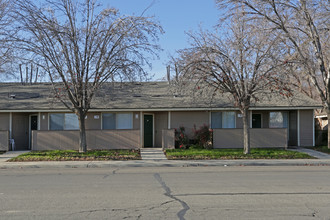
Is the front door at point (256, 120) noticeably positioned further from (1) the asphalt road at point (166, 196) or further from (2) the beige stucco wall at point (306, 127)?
(1) the asphalt road at point (166, 196)

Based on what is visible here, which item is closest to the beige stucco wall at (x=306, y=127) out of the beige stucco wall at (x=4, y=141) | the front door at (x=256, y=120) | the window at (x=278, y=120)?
the window at (x=278, y=120)

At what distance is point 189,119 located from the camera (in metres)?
21.8

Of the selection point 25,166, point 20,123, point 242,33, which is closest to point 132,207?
point 25,166

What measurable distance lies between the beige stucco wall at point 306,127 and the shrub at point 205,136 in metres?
5.96

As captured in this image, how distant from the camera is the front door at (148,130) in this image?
21891 millimetres

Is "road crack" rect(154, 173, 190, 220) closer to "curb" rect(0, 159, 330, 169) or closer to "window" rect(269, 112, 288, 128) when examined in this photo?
"curb" rect(0, 159, 330, 169)

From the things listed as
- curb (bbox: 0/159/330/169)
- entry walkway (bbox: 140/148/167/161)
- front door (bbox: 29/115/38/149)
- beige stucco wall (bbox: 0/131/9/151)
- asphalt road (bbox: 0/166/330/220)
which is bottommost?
curb (bbox: 0/159/330/169)

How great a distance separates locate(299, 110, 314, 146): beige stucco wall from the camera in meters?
21.6

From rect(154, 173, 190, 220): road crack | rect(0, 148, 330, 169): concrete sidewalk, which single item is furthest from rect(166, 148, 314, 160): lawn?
rect(154, 173, 190, 220): road crack

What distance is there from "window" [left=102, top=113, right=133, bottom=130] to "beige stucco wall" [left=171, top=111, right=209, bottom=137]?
2.73 metres

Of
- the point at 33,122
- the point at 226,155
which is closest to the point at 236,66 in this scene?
the point at 226,155

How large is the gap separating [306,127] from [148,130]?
10.00 m

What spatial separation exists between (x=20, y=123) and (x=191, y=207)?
17357mm

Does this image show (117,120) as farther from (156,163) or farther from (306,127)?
(306,127)
